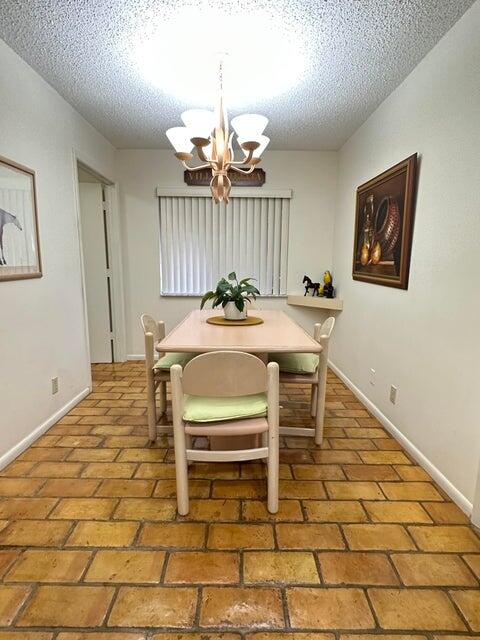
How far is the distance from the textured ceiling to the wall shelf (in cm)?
174

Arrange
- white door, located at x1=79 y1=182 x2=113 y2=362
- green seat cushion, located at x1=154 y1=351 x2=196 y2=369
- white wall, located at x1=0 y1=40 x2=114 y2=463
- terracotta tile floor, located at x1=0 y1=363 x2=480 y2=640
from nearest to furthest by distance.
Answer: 1. terracotta tile floor, located at x1=0 y1=363 x2=480 y2=640
2. white wall, located at x1=0 y1=40 x2=114 y2=463
3. green seat cushion, located at x1=154 y1=351 x2=196 y2=369
4. white door, located at x1=79 y1=182 x2=113 y2=362

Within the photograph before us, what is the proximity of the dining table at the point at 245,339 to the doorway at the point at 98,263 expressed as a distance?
5.65ft

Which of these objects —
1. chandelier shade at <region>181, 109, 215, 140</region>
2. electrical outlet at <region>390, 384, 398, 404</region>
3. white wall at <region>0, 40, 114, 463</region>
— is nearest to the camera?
chandelier shade at <region>181, 109, 215, 140</region>

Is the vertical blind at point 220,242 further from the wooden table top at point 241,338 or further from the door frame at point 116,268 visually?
the wooden table top at point 241,338

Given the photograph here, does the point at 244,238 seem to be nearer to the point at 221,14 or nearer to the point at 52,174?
the point at 52,174

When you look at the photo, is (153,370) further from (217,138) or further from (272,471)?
(217,138)

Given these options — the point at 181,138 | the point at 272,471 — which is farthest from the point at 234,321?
the point at 181,138

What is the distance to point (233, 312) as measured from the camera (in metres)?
2.45

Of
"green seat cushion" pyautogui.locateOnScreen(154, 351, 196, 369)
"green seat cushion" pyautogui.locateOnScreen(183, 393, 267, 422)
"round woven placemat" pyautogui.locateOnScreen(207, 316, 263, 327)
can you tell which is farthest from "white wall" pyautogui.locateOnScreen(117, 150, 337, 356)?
"green seat cushion" pyautogui.locateOnScreen(183, 393, 267, 422)

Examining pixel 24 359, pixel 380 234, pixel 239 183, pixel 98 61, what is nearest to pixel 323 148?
pixel 239 183

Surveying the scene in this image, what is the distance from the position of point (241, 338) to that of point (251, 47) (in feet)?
5.67

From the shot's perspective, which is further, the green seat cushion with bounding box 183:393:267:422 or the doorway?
the doorway

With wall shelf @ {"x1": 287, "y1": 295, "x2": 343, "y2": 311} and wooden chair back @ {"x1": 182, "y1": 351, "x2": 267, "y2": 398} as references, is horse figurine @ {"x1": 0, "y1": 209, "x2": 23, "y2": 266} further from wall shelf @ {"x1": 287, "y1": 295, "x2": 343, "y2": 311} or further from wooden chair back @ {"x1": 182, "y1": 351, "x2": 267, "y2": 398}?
wall shelf @ {"x1": 287, "y1": 295, "x2": 343, "y2": 311}

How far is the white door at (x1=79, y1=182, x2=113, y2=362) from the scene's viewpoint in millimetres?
3648
